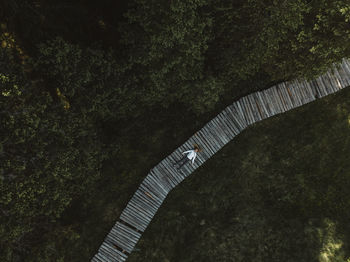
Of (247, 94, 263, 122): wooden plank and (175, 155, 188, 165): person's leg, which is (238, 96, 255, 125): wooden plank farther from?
(175, 155, 188, 165): person's leg

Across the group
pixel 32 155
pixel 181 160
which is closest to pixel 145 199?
pixel 181 160

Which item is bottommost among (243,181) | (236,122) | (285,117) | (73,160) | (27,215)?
(27,215)

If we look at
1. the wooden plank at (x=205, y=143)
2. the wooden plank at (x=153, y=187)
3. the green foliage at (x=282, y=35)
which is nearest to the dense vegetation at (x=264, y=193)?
the wooden plank at (x=205, y=143)

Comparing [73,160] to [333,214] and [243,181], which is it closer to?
[243,181]

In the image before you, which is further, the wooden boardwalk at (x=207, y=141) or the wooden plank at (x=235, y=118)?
the wooden plank at (x=235, y=118)

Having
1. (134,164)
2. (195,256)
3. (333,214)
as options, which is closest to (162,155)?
(134,164)

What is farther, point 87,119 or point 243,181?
point 243,181

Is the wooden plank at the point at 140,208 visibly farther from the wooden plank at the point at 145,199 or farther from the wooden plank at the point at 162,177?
the wooden plank at the point at 162,177
